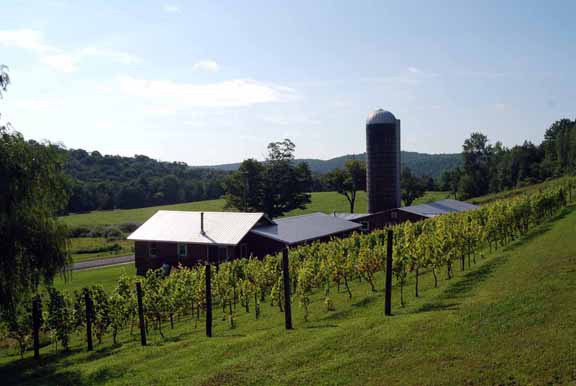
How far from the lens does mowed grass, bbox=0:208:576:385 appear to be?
357 inches

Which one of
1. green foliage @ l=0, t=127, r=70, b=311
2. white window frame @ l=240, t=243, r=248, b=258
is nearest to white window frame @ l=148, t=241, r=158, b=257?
white window frame @ l=240, t=243, r=248, b=258

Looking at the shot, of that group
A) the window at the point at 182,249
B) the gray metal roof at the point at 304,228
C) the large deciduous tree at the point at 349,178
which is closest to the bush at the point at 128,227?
the large deciduous tree at the point at 349,178

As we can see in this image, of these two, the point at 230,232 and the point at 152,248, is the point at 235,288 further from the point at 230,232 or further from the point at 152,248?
the point at 152,248

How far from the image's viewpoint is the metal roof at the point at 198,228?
33.1 metres

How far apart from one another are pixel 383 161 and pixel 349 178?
24.9 m

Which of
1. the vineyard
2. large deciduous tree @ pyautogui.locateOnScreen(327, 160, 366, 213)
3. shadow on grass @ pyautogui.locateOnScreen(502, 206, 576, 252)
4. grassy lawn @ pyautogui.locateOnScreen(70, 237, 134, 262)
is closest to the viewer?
the vineyard

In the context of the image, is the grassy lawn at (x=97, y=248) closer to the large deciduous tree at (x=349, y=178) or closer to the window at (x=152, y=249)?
the window at (x=152, y=249)

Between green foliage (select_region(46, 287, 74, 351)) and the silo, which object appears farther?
the silo

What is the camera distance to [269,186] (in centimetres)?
6556

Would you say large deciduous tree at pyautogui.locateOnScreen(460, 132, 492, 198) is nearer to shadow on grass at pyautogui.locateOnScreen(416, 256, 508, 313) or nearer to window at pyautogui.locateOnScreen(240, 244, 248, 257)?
window at pyautogui.locateOnScreen(240, 244, 248, 257)

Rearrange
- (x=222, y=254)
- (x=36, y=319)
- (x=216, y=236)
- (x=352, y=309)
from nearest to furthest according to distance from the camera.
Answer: (x=36, y=319) → (x=352, y=309) → (x=222, y=254) → (x=216, y=236)

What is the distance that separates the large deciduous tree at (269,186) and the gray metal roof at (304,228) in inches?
926

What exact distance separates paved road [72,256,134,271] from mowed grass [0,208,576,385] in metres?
28.4

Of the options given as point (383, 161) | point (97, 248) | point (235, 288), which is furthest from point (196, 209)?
point (235, 288)
